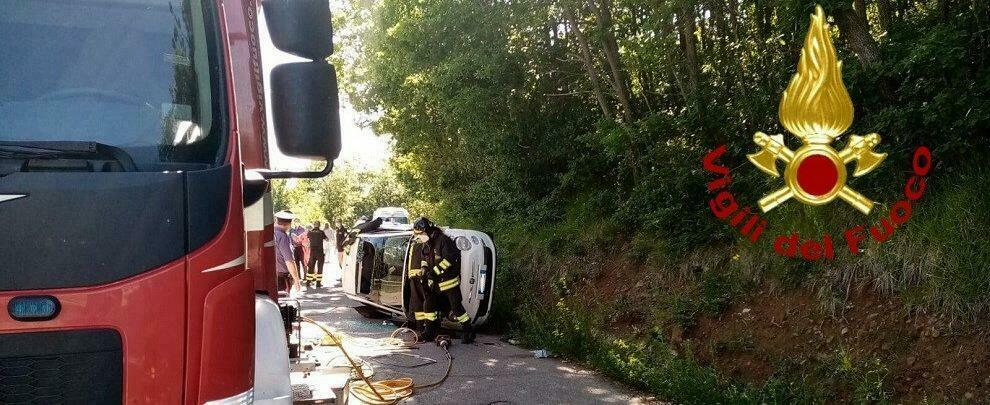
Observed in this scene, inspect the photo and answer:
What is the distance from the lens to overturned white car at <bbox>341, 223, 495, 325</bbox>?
10.5 meters

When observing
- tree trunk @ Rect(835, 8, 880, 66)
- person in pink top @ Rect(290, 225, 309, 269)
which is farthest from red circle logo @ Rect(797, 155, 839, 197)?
person in pink top @ Rect(290, 225, 309, 269)

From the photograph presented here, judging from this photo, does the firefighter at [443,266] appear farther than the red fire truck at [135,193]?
Yes

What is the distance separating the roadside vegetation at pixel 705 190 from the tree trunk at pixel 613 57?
5cm

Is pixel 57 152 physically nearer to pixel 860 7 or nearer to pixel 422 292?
pixel 860 7

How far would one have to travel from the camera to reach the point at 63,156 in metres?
2.29

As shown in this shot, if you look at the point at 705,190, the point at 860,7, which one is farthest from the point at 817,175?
the point at 705,190

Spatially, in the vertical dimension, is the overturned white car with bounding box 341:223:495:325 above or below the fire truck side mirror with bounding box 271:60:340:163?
below

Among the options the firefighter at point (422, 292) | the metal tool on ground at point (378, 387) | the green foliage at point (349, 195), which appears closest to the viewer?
the metal tool on ground at point (378, 387)

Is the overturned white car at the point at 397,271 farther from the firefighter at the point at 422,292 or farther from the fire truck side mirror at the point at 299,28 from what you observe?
the fire truck side mirror at the point at 299,28

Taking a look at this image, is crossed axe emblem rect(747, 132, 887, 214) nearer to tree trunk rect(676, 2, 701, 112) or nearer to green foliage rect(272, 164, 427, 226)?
tree trunk rect(676, 2, 701, 112)

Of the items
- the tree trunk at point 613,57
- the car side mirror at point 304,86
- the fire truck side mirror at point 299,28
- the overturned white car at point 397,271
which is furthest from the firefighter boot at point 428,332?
the fire truck side mirror at point 299,28

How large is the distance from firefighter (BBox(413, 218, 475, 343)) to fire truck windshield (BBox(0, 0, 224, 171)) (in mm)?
7447

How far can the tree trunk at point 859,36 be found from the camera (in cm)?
705

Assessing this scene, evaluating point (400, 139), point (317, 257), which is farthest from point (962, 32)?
point (400, 139)
